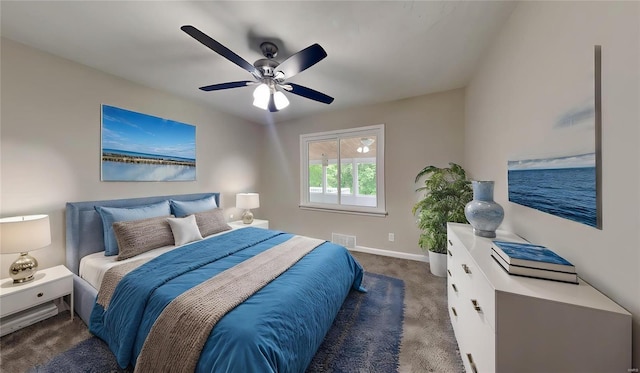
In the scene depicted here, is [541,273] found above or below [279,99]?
below

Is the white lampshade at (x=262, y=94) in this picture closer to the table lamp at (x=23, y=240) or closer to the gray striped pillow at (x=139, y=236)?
the gray striped pillow at (x=139, y=236)

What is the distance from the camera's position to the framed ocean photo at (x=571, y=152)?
2.86 feet

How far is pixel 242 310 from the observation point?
119 centimetres

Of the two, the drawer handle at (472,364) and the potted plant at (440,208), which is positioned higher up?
the potted plant at (440,208)

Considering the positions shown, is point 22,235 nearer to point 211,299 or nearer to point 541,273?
point 211,299

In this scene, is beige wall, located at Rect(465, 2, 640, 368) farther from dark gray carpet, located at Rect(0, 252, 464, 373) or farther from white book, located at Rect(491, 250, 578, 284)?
dark gray carpet, located at Rect(0, 252, 464, 373)

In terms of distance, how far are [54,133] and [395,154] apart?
3.92m

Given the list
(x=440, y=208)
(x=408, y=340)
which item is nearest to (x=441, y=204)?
(x=440, y=208)

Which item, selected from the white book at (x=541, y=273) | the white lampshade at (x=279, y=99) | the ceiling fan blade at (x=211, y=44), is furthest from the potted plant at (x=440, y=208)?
the ceiling fan blade at (x=211, y=44)

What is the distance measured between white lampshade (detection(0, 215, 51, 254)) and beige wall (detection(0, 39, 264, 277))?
380mm

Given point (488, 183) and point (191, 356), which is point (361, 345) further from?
point (488, 183)

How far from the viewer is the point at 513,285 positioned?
2.89 ft

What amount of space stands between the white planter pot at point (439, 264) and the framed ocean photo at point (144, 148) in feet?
11.7

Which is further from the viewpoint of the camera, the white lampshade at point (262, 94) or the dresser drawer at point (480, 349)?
the white lampshade at point (262, 94)
